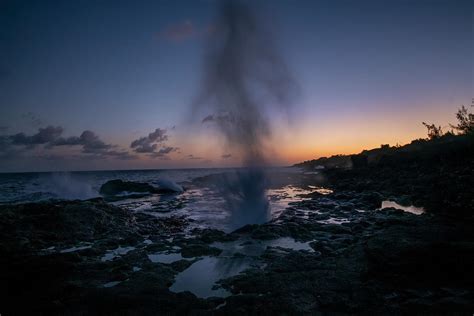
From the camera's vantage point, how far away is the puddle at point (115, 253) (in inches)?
301

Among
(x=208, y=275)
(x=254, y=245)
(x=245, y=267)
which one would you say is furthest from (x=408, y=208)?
(x=208, y=275)

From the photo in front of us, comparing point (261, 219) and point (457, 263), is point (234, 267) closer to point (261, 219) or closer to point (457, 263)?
point (457, 263)

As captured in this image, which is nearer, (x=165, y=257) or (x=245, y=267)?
(x=245, y=267)

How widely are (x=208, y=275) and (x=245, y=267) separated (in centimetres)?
104

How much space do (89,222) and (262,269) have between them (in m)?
8.67

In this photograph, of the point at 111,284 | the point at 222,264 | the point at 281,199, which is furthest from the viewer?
the point at 281,199

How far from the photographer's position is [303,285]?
533 cm

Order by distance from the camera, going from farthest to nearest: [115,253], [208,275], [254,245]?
[254,245] < [115,253] < [208,275]

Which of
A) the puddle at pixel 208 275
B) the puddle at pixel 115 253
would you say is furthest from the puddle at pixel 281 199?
Result: the puddle at pixel 115 253

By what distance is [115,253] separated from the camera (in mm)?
8148

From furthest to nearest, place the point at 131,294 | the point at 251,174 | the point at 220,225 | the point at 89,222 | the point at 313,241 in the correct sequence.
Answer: the point at 251,174 < the point at 220,225 < the point at 89,222 < the point at 313,241 < the point at 131,294

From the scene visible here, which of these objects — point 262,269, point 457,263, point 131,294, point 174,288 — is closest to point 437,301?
point 457,263

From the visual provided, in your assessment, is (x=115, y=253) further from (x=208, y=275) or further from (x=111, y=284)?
(x=208, y=275)

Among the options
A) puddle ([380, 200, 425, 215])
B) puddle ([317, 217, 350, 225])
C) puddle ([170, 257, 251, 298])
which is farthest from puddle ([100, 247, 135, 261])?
puddle ([380, 200, 425, 215])
